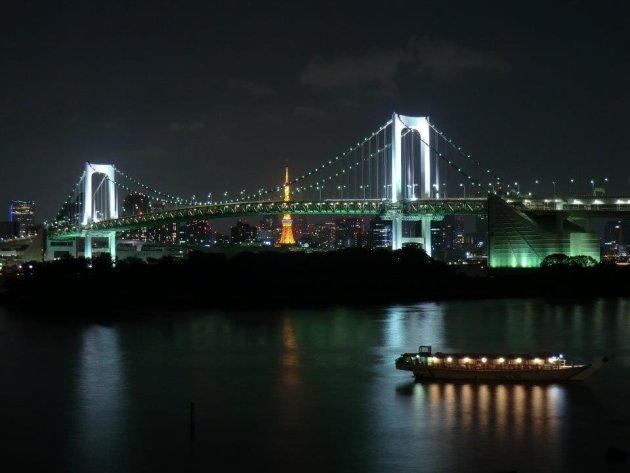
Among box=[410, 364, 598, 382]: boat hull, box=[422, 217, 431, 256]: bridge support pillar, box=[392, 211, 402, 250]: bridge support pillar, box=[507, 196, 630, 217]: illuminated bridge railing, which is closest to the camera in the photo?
box=[410, 364, 598, 382]: boat hull

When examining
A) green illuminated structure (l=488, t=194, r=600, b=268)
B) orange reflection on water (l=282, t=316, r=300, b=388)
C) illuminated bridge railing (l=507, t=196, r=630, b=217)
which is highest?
illuminated bridge railing (l=507, t=196, r=630, b=217)

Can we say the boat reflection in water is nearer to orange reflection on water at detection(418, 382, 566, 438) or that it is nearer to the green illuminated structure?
orange reflection on water at detection(418, 382, 566, 438)

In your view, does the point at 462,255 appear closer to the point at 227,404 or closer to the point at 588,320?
the point at 588,320

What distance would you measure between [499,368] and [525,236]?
1833 cm

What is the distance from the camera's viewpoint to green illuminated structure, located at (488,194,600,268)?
3152 centimetres

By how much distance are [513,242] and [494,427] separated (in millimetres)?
21180

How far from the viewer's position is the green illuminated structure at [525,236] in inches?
1241

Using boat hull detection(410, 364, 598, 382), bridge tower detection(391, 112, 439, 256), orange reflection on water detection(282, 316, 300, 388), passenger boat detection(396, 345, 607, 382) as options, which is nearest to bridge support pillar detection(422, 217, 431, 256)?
bridge tower detection(391, 112, 439, 256)

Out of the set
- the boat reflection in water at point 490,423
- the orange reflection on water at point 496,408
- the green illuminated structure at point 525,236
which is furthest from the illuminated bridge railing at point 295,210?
the orange reflection on water at point 496,408

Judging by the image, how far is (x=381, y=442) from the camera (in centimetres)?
1096

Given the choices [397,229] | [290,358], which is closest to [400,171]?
[397,229]

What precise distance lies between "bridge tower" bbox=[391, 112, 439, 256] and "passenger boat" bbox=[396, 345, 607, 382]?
18873mm

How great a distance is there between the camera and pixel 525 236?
104 ft

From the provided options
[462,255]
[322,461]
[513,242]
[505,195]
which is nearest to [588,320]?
[513,242]
